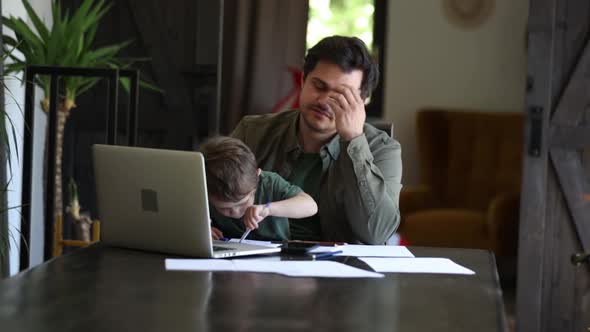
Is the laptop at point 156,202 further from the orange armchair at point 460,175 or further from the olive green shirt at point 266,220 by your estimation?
the orange armchair at point 460,175

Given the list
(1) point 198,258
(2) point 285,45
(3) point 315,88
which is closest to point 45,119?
(2) point 285,45

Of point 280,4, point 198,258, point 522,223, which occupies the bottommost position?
point 522,223

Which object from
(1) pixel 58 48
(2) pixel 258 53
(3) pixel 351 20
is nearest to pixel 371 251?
(1) pixel 58 48

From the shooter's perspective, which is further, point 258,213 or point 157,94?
point 157,94

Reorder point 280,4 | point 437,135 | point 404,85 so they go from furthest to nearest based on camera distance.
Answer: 1. point 404,85
2. point 437,135
3. point 280,4

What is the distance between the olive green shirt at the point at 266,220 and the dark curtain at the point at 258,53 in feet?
6.28

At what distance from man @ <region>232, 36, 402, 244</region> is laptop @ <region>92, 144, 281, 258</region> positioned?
423 millimetres

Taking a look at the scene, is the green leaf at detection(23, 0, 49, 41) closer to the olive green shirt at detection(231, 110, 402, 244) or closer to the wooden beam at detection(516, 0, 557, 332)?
the olive green shirt at detection(231, 110, 402, 244)

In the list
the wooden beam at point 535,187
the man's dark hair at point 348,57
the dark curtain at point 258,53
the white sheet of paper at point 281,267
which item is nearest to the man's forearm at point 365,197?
the man's dark hair at point 348,57

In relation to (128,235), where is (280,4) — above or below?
above

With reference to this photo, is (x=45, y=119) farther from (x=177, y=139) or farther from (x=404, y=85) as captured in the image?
(x=404, y=85)

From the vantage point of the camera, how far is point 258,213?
203 cm

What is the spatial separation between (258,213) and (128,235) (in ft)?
→ 0.92

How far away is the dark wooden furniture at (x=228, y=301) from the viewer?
130 centimetres
